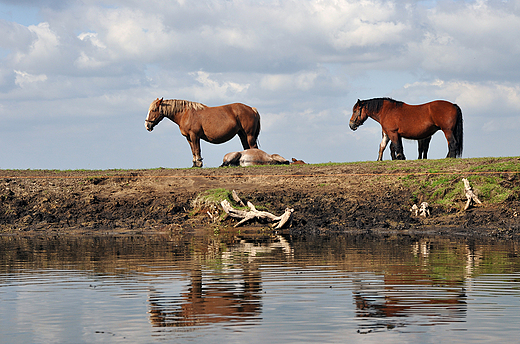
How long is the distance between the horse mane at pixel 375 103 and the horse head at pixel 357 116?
0.28 metres

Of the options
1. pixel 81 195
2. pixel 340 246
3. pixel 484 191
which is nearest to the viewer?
pixel 340 246

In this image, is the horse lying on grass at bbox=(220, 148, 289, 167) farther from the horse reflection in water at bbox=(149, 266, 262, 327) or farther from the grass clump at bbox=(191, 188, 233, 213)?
the horse reflection in water at bbox=(149, 266, 262, 327)

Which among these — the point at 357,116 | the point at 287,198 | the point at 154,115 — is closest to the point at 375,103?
the point at 357,116

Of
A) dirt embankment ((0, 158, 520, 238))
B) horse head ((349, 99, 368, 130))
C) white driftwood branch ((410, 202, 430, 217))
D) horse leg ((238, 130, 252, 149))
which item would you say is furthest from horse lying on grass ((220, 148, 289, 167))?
white driftwood branch ((410, 202, 430, 217))

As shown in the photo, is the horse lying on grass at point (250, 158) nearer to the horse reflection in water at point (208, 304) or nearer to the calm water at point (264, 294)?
the calm water at point (264, 294)

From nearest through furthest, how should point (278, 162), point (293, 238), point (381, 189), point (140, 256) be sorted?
point (140, 256) < point (293, 238) < point (381, 189) < point (278, 162)

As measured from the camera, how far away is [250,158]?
2450 cm

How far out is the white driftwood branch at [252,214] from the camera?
17.5 meters

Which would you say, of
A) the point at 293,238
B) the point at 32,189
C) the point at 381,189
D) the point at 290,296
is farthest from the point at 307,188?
the point at 290,296

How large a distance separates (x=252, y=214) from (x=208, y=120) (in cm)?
854

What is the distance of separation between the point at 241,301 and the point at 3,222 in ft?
47.8

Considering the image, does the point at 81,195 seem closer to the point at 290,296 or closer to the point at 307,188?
the point at 307,188

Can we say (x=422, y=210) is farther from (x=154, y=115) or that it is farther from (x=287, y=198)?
(x=154, y=115)

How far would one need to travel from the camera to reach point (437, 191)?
60.2 feet
